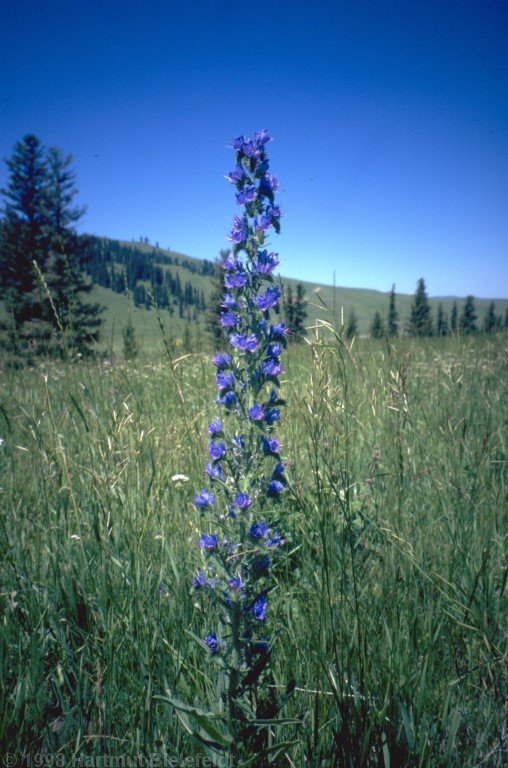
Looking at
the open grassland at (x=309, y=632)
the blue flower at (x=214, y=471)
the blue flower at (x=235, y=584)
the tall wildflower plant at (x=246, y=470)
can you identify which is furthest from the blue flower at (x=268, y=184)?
the blue flower at (x=235, y=584)

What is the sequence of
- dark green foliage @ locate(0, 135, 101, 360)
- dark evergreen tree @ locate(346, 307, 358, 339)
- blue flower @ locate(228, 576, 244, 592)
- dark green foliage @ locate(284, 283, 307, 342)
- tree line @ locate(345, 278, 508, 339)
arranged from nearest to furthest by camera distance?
blue flower @ locate(228, 576, 244, 592) → dark green foliage @ locate(284, 283, 307, 342) → dark evergreen tree @ locate(346, 307, 358, 339) → tree line @ locate(345, 278, 508, 339) → dark green foliage @ locate(0, 135, 101, 360)

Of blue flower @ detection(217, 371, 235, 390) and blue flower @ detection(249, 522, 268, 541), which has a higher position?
blue flower @ detection(217, 371, 235, 390)

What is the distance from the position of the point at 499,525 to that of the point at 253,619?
64.2 inches

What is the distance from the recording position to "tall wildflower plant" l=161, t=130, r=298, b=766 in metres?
1.20

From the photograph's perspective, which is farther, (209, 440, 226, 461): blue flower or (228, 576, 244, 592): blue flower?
(209, 440, 226, 461): blue flower

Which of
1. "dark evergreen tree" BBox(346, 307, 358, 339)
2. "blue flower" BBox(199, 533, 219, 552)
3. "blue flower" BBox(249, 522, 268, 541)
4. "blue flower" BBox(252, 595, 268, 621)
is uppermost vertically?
"dark evergreen tree" BBox(346, 307, 358, 339)

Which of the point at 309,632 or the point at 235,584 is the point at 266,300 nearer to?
the point at 235,584

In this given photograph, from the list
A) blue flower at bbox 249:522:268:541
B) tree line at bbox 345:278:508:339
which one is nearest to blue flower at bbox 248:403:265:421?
blue flower at bbox 249:522:268:541

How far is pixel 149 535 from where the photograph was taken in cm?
198

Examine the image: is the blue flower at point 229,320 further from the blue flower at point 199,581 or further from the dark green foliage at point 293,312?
the blue flower at point 199,581

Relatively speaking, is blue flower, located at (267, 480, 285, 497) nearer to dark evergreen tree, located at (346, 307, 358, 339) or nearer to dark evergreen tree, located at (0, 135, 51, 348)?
dark evergreen tree, located at (346, 307, 358, 339)

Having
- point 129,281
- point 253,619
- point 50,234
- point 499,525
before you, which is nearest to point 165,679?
point 253,619

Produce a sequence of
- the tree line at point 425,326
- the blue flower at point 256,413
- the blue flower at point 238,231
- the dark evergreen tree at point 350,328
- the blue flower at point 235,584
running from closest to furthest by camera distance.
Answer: the blue flower at point 235,584, the blue flower at point 256,413, the blue flower at point 238,231, the dark evergreen tree at point 350,328, the tree line at point 425,326

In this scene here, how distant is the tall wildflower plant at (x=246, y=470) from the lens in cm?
120
